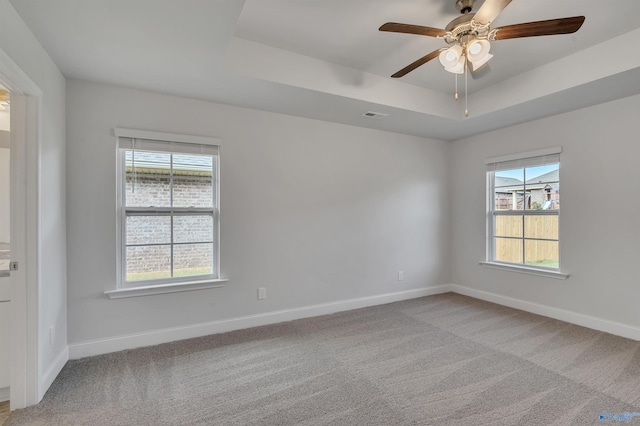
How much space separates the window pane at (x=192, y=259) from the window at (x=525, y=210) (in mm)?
3768

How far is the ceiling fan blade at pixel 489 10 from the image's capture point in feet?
5.53

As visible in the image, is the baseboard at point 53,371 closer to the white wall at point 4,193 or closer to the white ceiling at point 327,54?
the white wall at point 4,193

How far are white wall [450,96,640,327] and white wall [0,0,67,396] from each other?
4832 mm

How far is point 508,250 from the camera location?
13.6 feet

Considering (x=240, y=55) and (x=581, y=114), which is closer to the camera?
(x=240, y=55)

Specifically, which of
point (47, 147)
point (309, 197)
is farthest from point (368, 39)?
point (47, 147)

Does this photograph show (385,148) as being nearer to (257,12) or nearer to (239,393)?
(257,12)

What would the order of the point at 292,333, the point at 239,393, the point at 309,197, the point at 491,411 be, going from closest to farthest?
1. the point at 491,411
2. the point at 239,393
3. the point at 292,333
4. the point at 309,197

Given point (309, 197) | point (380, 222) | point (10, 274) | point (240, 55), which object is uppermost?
point (240, 55)

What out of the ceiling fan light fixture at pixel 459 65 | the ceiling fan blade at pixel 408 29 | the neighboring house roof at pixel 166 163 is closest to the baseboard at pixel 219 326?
the neighboring house roof at pixel 166 163

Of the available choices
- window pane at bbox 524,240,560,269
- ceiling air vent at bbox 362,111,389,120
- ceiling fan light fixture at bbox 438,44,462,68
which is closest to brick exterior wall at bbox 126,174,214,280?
ceiling air vent at bbox 362,111,389,120

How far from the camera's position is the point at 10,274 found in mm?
1967

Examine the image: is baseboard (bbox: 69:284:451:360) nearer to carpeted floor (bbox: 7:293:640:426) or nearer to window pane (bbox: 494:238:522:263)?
carpeted floor (bbox: 7:293:640:426)

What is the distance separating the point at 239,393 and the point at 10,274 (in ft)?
5.55
